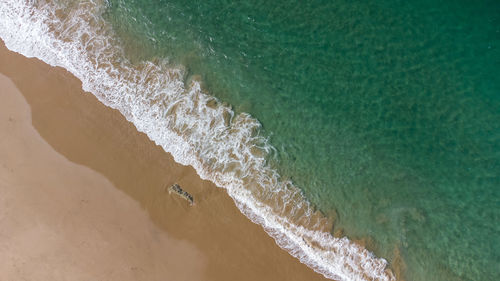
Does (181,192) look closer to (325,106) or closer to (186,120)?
(186,120)

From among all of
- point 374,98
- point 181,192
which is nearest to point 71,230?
point 181,192

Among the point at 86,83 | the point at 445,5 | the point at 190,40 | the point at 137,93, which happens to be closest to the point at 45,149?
the point at 86,83

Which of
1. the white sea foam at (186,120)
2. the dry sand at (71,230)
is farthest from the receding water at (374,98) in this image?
the dry sand at (71,230)

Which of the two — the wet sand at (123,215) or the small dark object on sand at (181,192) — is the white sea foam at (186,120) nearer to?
the wet sand at (123,215)

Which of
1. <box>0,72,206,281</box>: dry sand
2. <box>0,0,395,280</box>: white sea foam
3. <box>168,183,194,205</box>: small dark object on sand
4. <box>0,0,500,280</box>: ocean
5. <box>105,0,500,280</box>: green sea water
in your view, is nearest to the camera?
<box>0,72,206,281</box>: dry sand

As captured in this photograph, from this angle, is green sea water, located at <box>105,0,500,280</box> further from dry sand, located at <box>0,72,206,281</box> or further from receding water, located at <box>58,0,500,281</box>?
dry sand, located at <box>0,72,206,281</box>

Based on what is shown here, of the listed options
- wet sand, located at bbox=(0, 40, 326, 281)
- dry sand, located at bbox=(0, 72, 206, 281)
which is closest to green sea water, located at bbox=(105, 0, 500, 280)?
wet sand, located at bbox=(0, 40, 326, 281)
